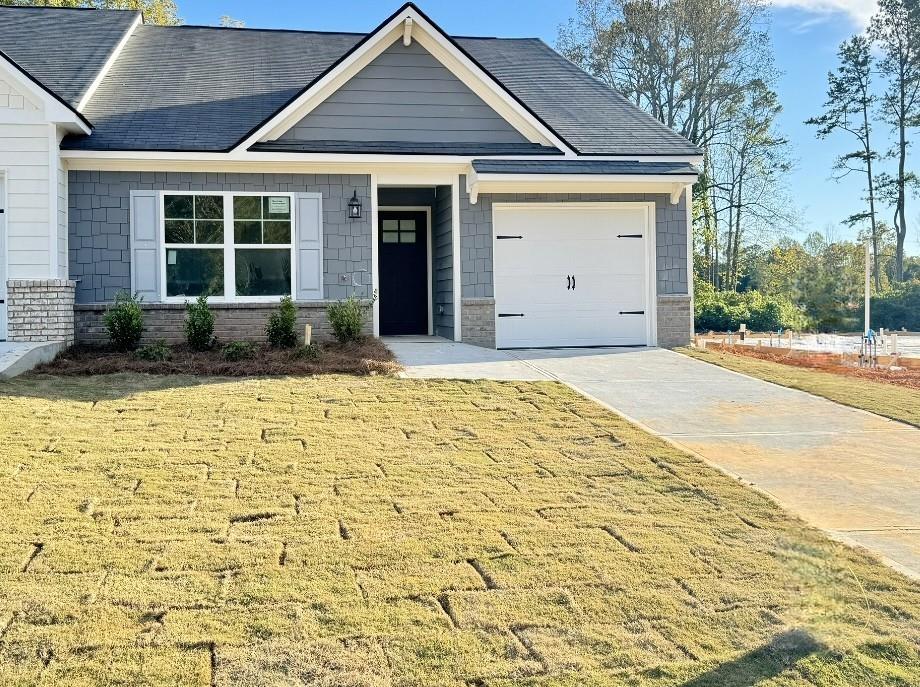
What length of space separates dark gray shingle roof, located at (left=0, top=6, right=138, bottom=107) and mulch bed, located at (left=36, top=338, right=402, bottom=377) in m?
4.39

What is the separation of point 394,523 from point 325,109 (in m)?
9.57

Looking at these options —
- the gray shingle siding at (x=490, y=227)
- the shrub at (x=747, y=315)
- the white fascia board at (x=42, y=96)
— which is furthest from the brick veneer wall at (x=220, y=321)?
the shrub at (x=747, y=315)

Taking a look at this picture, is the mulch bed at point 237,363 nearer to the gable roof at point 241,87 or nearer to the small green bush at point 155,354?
the small green bush at point 155,354

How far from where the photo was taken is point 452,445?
664 centimetres

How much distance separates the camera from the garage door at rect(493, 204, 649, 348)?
13.6 metres

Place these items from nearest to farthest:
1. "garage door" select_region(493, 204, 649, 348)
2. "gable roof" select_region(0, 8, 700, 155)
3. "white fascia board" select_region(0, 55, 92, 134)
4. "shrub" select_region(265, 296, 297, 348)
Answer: "white fascia board" select_region(0, 55, 92, 134)
"shrub" select_region(265, 296, 297, 348)
"gable roof" select_region(0, 8, 700, 155)
"garage door" select_region(493, 204, 649, 348)

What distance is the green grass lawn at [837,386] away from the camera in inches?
341

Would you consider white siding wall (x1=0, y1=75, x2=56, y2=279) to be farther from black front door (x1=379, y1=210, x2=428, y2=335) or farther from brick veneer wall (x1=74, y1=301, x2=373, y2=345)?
black front door (x1=379, y1=210, x2=428, y2=335)

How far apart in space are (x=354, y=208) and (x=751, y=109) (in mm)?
21510

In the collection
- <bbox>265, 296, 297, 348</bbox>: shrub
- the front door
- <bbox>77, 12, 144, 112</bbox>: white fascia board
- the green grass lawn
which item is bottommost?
the green grass lawn

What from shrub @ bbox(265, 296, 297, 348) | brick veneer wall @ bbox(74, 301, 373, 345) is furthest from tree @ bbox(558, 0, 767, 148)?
shrub @ bbox(265, 296, 297, 348)

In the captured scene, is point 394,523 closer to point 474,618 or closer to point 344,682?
point 474,618

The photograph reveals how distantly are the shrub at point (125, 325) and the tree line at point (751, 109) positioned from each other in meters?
20.3

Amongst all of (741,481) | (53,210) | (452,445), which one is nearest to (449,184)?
(53,210)
